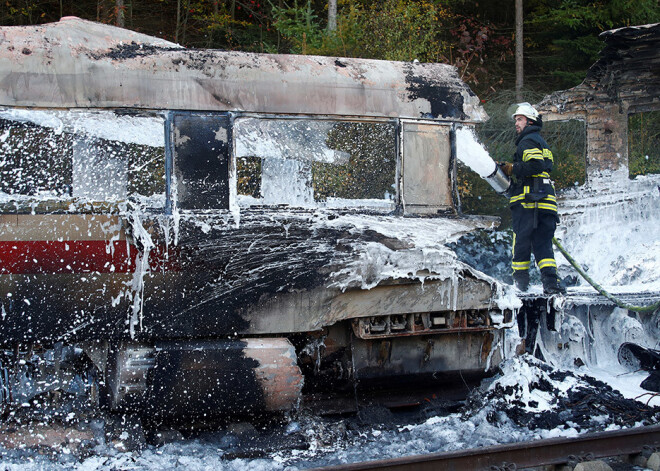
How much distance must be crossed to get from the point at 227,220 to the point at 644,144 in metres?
12.3

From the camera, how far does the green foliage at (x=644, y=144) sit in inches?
522

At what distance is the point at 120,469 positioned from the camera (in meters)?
3.88

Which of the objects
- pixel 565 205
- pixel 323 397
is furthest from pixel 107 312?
pixel 565 205

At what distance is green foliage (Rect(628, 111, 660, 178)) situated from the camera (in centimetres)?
1327

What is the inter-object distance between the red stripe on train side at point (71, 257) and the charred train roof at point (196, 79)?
35.8 inches

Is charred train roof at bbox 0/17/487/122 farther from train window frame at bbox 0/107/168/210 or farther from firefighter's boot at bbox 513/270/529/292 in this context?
firefighter's boot at bbox 513/270/529/292

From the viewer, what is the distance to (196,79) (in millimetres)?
4477

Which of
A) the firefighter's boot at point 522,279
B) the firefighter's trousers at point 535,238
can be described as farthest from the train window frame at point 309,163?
the firefighter's boot at point 522,279

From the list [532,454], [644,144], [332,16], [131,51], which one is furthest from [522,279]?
[644,144]

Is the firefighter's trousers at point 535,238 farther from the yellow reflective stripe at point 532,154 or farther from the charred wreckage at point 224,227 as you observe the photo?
the charred wreckage at point 224,227

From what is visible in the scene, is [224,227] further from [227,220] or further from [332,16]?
[332,16]

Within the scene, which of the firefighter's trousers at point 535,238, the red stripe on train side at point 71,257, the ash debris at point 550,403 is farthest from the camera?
the firefighter's trousers at point 535,238

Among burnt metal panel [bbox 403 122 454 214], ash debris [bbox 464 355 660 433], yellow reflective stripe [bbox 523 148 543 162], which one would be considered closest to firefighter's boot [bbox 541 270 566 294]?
ash debris [bbox 464 355 660 433]

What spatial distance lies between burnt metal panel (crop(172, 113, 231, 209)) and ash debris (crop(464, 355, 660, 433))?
256cm
